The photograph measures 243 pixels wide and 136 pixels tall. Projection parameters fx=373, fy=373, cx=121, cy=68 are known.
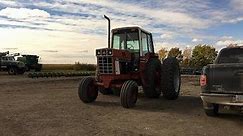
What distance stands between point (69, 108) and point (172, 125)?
3726 millimetres

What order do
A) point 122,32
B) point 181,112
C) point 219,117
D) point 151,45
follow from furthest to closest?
point 151,45 → point 122,32 → point 181,112 → point 219,117

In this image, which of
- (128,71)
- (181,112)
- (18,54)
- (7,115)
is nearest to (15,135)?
(7,115)

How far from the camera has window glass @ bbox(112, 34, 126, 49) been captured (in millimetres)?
13905

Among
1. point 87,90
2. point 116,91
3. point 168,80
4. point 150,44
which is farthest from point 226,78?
point 116,91

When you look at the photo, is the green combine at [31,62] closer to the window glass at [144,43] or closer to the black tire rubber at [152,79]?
the window glass at [144,43]

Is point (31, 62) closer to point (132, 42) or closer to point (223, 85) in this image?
point (132, 42)

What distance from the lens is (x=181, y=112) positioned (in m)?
10.8

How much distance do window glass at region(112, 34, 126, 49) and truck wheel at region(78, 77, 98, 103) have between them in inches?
69.2

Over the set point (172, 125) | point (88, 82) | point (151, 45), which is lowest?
point (172, 125)

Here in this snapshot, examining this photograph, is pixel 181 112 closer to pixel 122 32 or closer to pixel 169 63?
pixel 169 63

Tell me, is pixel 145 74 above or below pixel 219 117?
above

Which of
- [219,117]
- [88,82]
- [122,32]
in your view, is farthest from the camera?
[122,32]

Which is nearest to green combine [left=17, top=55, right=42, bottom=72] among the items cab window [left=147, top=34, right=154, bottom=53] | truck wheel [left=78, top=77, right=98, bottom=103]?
cab window [left=147, top=34, right=154, bottom=53]

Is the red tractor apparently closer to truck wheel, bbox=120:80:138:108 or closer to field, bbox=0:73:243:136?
truck wheel, bbox=120:80:138:108
